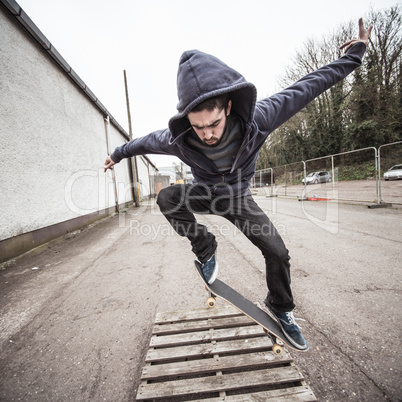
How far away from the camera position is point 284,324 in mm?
A: 1821

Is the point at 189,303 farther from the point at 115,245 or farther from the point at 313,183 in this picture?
the point at 313,183

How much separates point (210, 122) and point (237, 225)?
3.27 ft

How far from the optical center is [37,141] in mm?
5328

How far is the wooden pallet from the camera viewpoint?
1452 mm

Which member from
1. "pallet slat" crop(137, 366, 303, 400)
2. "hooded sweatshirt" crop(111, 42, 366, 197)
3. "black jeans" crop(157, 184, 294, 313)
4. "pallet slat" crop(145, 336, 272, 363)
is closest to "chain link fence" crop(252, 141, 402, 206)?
"hooded sweatshirt" crop(111, 42, 366, 197)

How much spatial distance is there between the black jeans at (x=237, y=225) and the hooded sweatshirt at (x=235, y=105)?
133 mm

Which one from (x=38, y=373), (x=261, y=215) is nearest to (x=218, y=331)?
(x=261, y=215)

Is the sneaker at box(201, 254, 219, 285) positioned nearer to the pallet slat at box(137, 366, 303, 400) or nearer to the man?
the man

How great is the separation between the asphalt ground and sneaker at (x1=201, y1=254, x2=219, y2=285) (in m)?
0.60

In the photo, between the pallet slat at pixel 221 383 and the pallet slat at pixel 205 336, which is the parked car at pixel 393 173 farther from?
the pallet slat at pixel 221 383

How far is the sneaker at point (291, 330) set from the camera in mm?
1730

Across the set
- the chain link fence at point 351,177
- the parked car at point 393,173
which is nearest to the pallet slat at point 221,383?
the chain link fence at point 351,177

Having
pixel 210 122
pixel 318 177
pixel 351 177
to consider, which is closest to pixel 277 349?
pixel 210 122

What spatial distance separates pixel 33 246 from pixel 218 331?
17.0 feet
